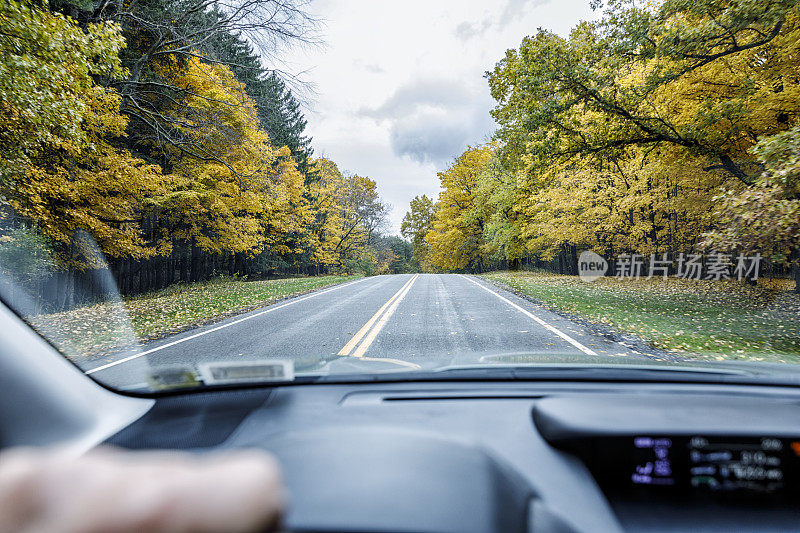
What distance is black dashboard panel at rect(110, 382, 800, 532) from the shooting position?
4.77 ft

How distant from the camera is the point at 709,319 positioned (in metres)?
9.40

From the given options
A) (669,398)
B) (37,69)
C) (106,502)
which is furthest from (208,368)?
(37,69)

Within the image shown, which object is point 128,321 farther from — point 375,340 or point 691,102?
point 691,102

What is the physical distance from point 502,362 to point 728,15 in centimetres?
1045

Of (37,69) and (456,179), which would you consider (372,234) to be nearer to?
(456,179)

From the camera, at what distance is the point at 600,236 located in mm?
24406

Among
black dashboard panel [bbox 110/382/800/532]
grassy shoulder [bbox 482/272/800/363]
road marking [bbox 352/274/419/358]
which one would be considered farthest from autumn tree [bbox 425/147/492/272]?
black dashboard panel [bbox 110/382/800/532]

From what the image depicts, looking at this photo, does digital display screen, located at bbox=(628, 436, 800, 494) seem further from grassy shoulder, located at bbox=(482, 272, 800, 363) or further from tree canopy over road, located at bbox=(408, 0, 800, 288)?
tree canopy over road, located at bbox=(408, 0, 800, 288)

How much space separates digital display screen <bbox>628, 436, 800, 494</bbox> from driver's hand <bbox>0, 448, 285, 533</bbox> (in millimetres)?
1776

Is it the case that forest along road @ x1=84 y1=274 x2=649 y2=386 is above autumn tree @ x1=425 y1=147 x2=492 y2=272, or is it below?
below

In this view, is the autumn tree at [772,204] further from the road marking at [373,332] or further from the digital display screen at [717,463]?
the road marking at [373,332]

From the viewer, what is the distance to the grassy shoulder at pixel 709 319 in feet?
21.0

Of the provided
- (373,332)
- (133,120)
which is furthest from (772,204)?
(133,120)

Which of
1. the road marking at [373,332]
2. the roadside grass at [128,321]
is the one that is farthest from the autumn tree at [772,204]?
the roadside grass at [128,321]
